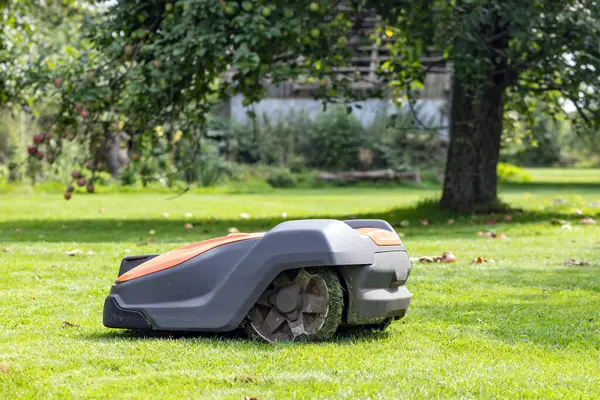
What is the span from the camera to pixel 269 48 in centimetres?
1201

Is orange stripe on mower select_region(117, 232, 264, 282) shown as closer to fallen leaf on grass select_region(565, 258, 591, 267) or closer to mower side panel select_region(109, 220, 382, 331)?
mower side panel select_region(109, 220, 382, 331)

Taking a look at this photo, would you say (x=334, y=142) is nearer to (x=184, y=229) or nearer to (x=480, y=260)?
(x=184, y=229)

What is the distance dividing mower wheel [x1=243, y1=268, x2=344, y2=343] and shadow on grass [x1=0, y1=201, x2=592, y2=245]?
18.7 feet

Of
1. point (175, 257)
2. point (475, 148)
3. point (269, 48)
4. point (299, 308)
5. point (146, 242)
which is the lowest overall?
point (146, 242)

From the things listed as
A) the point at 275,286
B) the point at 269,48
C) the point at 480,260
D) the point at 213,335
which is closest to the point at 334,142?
the point at 269,48

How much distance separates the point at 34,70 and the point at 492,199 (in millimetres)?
6803

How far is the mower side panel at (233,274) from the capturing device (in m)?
4.77

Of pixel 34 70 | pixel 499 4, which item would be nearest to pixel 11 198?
pixel 34 70

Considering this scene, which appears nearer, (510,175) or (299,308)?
(299,308)

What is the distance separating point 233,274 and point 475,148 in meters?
9.94

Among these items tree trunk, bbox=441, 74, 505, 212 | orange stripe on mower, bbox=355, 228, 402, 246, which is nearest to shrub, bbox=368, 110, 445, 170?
tree trunk, bbox=441, 74, 505, 212

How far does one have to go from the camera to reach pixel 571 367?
4.40 metres

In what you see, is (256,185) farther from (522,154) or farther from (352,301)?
(522,154)

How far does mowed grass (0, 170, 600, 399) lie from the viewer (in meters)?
3.91
